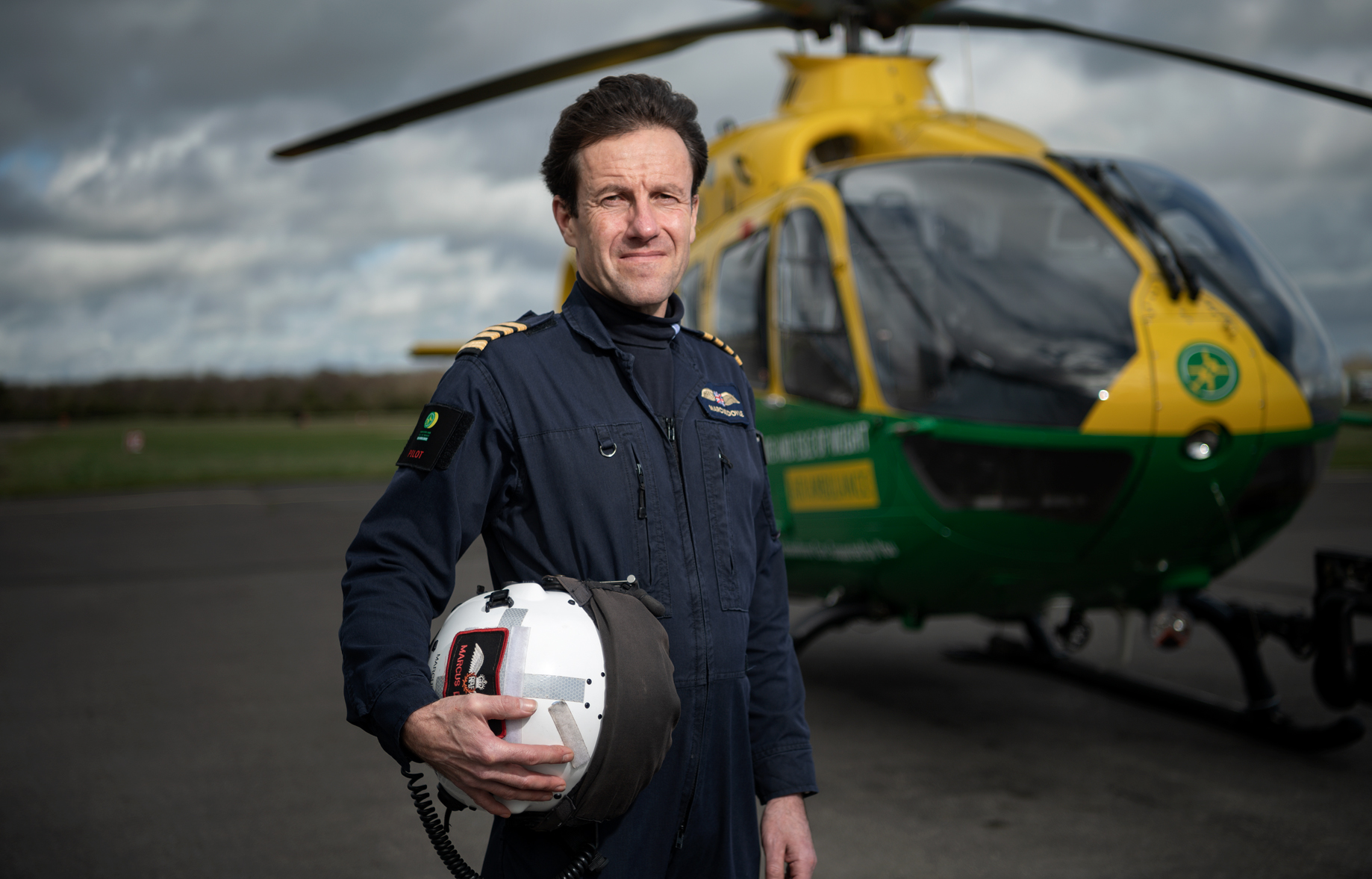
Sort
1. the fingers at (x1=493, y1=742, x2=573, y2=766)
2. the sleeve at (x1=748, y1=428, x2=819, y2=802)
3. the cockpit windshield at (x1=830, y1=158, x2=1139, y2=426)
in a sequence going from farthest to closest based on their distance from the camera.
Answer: the cockpit windshield at (x1=830, y1=158, x2=1139, y2=426), the sleeve at (x1=748, y1=428, x2=819, y2=802), the fingers at (x1=493, y1=742, x2=573, y2=766)

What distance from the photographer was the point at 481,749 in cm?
140

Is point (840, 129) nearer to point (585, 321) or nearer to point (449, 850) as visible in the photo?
point (585, 321)

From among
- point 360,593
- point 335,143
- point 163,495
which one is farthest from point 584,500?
point 163,495

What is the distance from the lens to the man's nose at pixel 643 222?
174 centimetres

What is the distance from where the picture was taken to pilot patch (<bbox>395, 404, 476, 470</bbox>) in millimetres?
1586

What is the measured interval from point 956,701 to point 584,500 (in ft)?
14.6

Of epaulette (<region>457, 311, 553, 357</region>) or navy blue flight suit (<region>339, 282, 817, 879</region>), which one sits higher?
epaulette (<region>457, 311, 553, 357</region>)

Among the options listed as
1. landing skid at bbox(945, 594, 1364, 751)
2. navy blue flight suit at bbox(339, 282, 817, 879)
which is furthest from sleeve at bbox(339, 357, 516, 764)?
landing skid at bbox(945, 594, 1364, 751)

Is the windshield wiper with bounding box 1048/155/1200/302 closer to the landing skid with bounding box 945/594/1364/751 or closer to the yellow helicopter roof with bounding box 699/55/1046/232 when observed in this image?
the yellow helicopter roof with bounding box 699/55/1046/232

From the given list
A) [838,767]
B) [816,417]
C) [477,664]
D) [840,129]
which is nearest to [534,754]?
[477,664]

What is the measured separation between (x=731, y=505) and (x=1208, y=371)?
285cm

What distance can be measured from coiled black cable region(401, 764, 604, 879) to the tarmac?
211 cm

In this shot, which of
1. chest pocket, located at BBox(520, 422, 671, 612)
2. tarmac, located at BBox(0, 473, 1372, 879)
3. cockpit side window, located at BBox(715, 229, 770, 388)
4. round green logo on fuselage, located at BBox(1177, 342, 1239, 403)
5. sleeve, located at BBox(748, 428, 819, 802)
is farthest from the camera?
cockpit side window, located at BBox(715, 229, 770, 388)

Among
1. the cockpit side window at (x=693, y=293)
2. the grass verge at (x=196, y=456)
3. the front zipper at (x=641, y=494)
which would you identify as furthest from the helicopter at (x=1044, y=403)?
the grass verge at (x=196, y=456)
